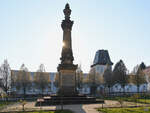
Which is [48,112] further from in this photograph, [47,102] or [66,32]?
[66,32]

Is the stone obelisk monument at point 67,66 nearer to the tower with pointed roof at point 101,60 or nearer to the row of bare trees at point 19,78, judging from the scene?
the row of bare trees at point 19,78

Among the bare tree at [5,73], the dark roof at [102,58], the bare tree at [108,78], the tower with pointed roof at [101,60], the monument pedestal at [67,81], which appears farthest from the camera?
the dark roof at [102,58]

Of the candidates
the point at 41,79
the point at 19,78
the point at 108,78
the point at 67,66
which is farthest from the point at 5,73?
the point at 108,78

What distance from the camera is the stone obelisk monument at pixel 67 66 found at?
28.4 m

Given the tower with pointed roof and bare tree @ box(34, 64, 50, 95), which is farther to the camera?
the tower with pointed roof

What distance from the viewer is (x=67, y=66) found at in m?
28.9

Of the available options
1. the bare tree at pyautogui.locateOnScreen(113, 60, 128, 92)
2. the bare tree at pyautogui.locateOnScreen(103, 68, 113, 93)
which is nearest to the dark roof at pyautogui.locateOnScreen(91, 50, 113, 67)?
the bare tree at pyautogui.locateOnScreen(113, 60, 128, 92)

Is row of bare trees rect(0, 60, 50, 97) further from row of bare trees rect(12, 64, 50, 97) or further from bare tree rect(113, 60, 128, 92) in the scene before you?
bare tree rect(113, 60, 128, 92)

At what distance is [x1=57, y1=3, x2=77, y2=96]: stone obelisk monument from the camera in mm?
28391

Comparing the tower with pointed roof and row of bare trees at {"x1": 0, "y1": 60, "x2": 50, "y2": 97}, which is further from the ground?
the tower with pointed roof

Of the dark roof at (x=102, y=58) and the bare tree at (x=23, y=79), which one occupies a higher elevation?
the dark roof at (x=102, y=58)

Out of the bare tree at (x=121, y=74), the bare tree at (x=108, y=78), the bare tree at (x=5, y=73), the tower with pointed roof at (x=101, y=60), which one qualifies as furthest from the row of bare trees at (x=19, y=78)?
the tower with pointed roof at (x=101, y=60)

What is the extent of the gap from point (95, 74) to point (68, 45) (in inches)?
1507

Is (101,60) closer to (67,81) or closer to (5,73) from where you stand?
(5,73)
